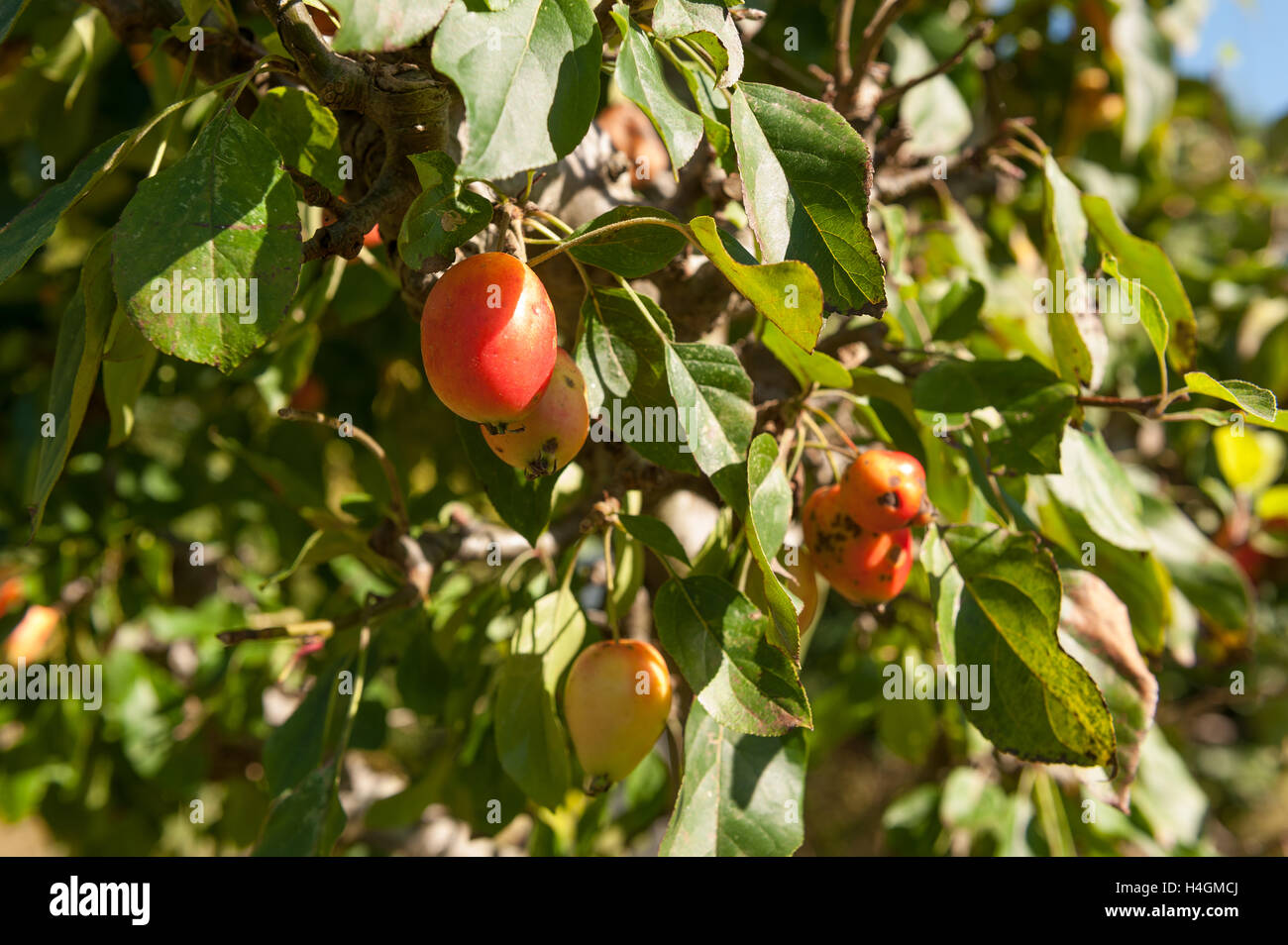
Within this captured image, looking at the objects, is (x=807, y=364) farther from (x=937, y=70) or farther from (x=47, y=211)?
(x=47, y=211)

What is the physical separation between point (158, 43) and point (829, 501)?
65 cm

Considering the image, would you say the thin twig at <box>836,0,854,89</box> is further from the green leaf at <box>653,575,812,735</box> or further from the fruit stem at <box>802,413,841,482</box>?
the green leaf at <box>653,575,812,735</box>

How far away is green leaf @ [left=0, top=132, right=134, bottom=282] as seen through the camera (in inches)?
20.5

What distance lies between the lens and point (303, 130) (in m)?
0.67

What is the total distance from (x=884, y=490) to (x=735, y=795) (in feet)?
0.83

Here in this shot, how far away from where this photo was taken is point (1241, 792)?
366 cm

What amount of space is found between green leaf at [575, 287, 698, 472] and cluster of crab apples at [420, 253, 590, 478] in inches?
2.8

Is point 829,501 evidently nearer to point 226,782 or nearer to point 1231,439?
point 1231,439

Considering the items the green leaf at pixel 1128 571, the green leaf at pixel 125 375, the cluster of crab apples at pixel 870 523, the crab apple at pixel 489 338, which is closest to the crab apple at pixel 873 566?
the cluster of crab apples at pixel 870 523

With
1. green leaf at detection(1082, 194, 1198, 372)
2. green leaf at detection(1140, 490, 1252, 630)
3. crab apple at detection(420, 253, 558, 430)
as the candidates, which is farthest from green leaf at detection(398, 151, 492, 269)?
green leaf at detection(1140, 490, 1252, 630)

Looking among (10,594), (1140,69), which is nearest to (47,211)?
(10,594)
